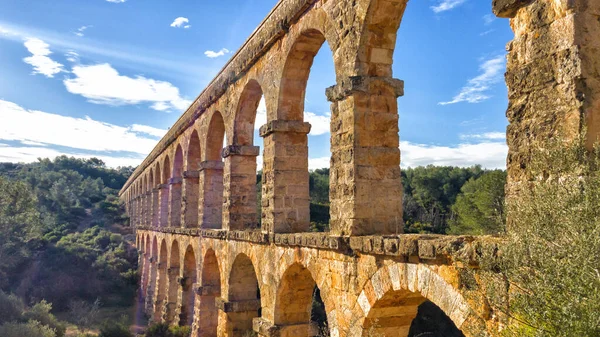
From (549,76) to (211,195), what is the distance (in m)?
10.1

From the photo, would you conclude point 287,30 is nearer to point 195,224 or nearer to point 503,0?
point 503,0

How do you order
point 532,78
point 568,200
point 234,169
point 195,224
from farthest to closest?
point 195,224, point 234,169, point 532,78, point 568,200

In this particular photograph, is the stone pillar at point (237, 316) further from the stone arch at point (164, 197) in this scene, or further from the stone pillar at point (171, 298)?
the stone arch at point (164, 197)

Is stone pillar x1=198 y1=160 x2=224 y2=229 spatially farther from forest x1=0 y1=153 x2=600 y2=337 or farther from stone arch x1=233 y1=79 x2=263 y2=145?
forest x1=0 y1=153 x2=600 y2=337

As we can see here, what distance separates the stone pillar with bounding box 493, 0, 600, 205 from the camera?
2.95 m

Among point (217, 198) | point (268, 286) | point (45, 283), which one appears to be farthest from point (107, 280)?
point (268, 286)

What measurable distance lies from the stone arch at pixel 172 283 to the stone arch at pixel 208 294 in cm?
414

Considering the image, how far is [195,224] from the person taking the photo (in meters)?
14.5

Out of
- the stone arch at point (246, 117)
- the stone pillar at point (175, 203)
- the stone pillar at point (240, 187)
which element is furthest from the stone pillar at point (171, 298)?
the stone arch at point (246, 117)

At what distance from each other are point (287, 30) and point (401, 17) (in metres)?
2.52

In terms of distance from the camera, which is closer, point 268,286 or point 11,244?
point 268,286

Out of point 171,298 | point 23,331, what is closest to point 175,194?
point 171,298

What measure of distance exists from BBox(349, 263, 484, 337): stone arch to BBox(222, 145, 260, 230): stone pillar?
5.07 metres

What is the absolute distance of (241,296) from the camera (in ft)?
31.6
